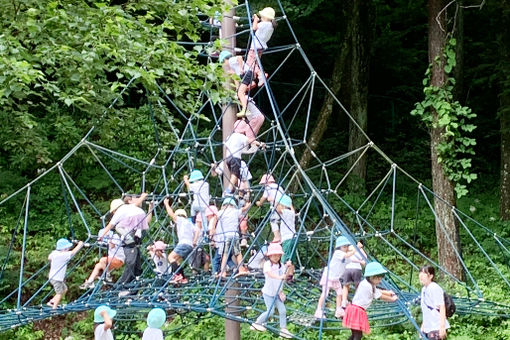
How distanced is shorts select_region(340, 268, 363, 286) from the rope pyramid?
0.82 ft

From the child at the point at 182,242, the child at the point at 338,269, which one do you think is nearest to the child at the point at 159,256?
the child at the point at 182,242

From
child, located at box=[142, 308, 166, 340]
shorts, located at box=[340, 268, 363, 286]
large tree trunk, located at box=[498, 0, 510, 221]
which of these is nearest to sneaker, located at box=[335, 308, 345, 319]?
shorts, located at box=[340, 268, 363, 286]

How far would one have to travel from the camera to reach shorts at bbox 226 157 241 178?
21.0 ft

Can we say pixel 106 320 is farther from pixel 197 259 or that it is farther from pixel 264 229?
pixel 264 229

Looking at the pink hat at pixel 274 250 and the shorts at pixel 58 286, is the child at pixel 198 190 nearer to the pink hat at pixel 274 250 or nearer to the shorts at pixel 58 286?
the pink hat at pixel 274 250

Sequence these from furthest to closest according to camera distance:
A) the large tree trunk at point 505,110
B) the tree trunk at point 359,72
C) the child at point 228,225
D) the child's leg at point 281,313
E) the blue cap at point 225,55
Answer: the tree trunk at point 359,72 → the large tree trunk at point 505,110 → the blue cap at point 225,55 → the child at point 228,225 → the child's leg at point 281,313

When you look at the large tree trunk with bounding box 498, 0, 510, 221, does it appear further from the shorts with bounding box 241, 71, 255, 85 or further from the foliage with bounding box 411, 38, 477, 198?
the shorts with bounding box 241, 71, 255, 85

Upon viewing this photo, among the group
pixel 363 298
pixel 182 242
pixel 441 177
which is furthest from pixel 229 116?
pixel 441 177

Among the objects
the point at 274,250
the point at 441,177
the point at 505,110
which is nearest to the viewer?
the point at 274,250

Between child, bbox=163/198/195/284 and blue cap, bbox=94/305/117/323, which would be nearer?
blue cap, bbox=94/305/117/323

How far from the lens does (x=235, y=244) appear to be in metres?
6.10

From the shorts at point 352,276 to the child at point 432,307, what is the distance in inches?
25.3

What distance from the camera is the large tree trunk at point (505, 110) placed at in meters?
8.76

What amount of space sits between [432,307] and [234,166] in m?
2.20
